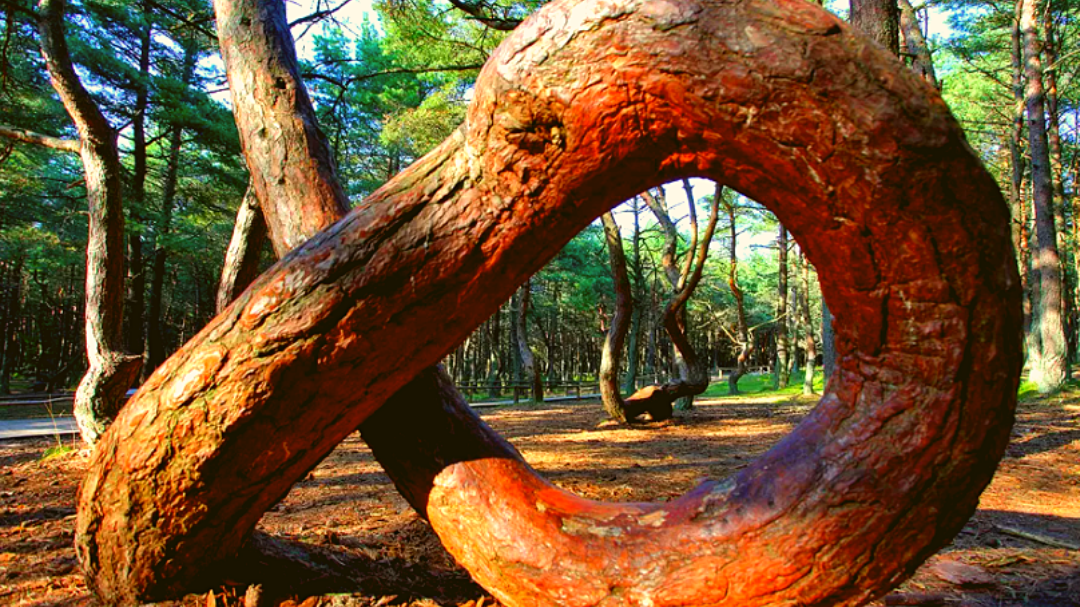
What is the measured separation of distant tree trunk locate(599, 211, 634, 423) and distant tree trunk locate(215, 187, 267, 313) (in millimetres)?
6584

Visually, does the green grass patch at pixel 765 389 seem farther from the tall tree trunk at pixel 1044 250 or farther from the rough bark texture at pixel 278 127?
the rough bark texture at pixel 278 127

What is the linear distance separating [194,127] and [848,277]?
17211 millimetres

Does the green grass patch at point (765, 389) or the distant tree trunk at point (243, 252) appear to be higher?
the distant tree trunk at point (243, 252)

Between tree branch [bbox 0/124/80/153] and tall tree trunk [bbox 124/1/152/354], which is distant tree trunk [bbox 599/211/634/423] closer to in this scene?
tree branch [bbox 0/124/80/153]

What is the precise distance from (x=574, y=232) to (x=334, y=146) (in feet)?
47.1

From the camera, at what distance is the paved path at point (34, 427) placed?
28.7 ft

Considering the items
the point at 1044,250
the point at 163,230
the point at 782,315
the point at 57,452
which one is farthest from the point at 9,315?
the point at 1044,250

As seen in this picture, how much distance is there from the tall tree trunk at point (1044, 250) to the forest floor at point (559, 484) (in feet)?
12.6

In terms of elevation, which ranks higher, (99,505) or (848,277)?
(848,277)

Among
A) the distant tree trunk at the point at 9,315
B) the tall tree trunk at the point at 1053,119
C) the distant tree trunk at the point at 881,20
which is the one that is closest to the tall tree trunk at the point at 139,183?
the distant tree trunk at the point at 9,315

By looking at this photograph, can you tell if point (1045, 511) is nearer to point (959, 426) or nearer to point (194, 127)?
point (959, 426)

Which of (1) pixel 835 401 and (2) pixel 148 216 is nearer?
(1) pixel 835 401

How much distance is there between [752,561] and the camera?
1396 mm

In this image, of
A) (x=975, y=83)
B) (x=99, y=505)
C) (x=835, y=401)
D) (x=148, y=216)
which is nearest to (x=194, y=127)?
(x=148, y=216)
